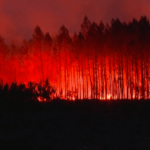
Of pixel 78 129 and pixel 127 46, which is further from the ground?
pixel 127 46

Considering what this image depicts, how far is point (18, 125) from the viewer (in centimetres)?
1463

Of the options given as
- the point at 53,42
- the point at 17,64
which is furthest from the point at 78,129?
the point at 17,64

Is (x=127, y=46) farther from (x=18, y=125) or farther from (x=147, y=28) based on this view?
(x=18, y=125)

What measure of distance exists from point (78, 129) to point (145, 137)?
128 inches

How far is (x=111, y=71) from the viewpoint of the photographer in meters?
31.2

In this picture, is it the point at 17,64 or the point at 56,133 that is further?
the point at 17,64

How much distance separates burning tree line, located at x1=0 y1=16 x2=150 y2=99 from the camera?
2942 centimetres

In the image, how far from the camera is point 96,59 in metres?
30.5

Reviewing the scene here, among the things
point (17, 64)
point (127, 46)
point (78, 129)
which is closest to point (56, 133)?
point (78, 129)

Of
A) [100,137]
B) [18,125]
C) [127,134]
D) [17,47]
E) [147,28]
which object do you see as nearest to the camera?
[100,137]

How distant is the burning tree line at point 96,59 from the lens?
29422 millimetres

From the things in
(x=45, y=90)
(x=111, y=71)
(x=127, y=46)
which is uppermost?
(x=127, y=46)

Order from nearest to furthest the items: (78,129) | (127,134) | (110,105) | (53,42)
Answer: (127,134)
(78,129)
(110,105)
(53,42)

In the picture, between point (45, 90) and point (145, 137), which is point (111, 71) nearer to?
point (45, 90)
